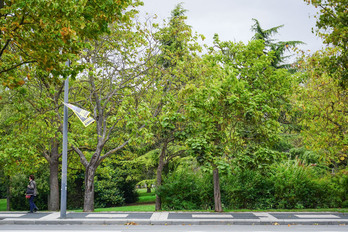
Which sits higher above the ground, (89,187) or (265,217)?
(89,187)

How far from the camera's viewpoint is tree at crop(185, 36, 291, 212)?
13.6 m

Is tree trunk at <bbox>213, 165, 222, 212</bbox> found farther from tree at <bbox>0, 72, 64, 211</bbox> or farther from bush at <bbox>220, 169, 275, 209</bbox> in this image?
tree at <bbox>0, 72, 64, 211</bbox>

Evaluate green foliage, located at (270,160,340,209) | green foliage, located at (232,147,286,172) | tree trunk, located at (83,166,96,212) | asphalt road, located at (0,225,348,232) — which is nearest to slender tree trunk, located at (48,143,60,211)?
tree trunk, located at (83,166,96,212)

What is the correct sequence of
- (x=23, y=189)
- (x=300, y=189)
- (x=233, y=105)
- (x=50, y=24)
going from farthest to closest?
(x=23, y=189) → (x=300, y=189) → (x=233, y=105) → (x=50, y=24)

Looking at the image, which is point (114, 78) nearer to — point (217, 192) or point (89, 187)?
point (89, 187)

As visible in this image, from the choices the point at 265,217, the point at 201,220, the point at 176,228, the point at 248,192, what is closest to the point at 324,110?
the point at 248,192

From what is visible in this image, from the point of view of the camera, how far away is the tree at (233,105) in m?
13.6

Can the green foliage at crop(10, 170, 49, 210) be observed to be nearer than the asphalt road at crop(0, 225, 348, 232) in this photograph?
No

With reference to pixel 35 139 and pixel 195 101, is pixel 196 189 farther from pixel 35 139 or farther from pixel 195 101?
pixel 35 139

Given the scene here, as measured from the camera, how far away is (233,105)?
1371 cm

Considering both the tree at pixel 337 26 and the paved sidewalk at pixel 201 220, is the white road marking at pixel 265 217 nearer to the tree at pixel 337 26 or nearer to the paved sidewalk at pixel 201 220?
the paved sidewalk at pixel 201 220

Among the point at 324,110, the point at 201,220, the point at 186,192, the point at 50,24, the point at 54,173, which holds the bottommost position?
the point at 201,220

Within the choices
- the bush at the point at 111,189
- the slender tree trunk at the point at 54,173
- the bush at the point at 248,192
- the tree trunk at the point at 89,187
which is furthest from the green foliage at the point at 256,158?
the bush at the point at 111,189

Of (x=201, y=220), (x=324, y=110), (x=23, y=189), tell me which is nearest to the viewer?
(x=201, y=220)
